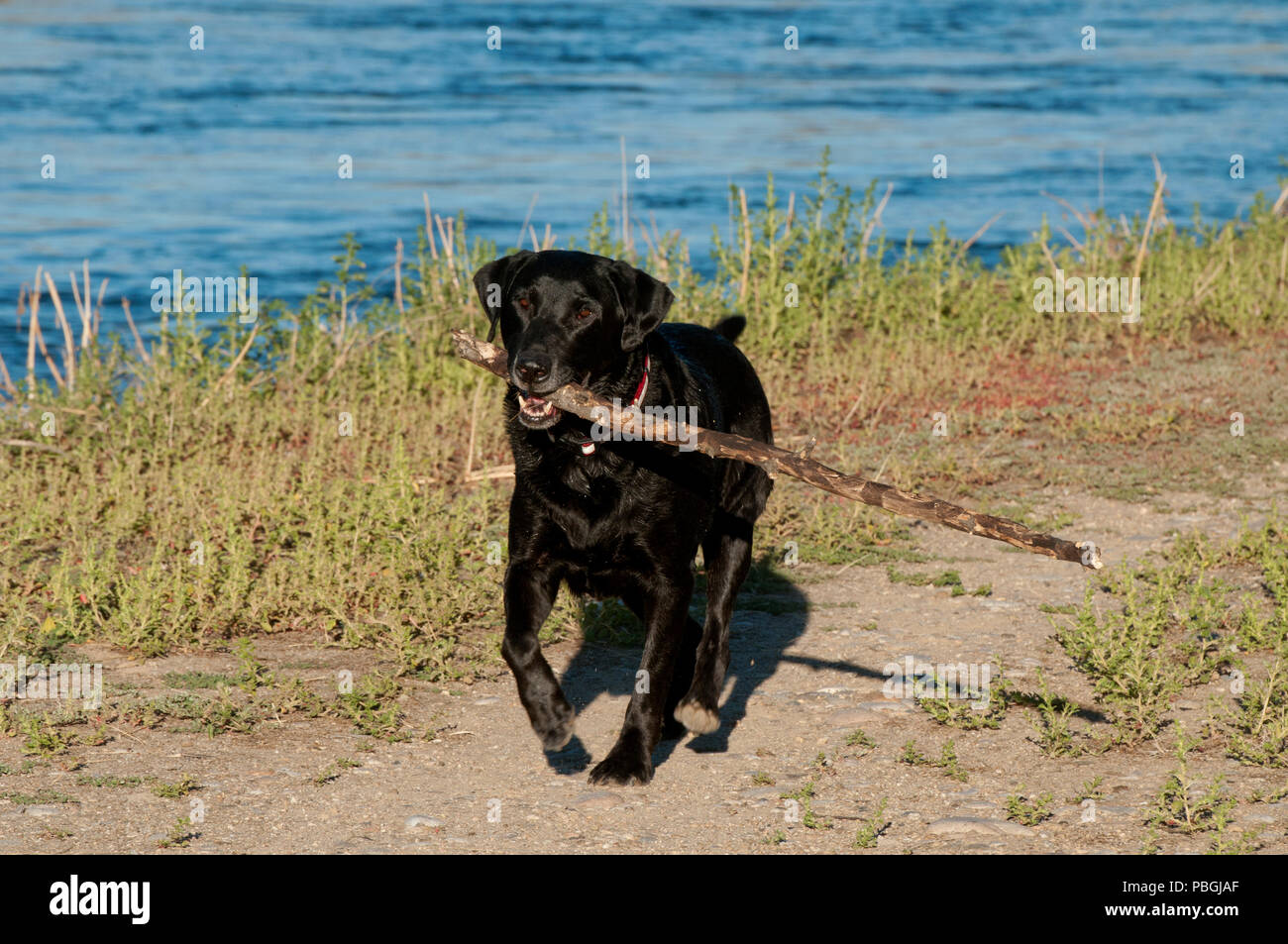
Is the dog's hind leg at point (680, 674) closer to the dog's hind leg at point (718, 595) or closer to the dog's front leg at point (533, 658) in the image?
the dog's hind leg at point (718, 595)

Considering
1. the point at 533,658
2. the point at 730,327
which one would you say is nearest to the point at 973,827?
the point at 533,658

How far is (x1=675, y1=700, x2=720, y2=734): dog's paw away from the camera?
514 cm

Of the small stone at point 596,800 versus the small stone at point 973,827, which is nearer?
the small stone at point 973,827

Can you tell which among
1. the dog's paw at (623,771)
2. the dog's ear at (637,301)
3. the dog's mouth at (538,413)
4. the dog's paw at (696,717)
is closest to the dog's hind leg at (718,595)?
the dog's paw at (696,717)

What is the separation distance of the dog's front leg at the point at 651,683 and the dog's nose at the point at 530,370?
2.59ft

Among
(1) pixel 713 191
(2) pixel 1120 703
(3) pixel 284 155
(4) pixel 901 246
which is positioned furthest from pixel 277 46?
(2) pixel 1120 703

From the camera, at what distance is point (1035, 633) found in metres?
6.14

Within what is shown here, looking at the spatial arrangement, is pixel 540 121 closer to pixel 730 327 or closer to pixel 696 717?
pixel 730 327

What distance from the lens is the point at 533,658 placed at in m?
4.75

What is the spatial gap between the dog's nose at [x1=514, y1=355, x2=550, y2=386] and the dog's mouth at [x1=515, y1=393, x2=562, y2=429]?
0.09m

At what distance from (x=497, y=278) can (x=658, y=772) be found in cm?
177

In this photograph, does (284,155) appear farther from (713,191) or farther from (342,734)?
(342,734)

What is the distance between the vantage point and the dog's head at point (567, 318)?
15.3 feet

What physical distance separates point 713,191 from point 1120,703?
45.6 ft
